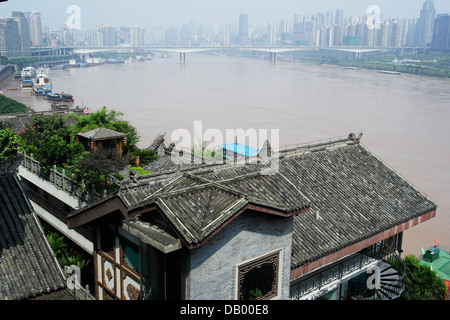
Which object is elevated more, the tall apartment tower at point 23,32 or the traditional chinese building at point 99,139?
the tall apartment tower at point 23,32

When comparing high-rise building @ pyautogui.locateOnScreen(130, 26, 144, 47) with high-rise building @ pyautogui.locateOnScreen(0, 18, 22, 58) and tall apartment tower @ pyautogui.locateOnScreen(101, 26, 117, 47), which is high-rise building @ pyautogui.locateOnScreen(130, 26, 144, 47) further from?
high-rise building @ pyautogui.locateOnScreen(0, 18, 22, 58)

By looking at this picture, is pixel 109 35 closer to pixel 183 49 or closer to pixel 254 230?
pixel 183 49

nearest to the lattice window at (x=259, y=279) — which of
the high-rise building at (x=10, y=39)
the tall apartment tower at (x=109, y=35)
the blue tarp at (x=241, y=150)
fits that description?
the blue tarp at (x=241, y=150)

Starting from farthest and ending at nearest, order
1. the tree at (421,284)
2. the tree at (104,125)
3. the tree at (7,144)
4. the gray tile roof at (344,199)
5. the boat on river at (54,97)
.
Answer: the boat on river at (54,97), the tree at (104,125), the tree at (421,284), the tree at (7,144), the gray tile roof at (344,199)

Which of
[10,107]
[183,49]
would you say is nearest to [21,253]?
[10,107]

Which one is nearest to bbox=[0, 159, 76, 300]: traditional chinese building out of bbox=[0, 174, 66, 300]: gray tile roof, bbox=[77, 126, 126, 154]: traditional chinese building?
bbox=[0, 174, 66, 300]: gray tile roof

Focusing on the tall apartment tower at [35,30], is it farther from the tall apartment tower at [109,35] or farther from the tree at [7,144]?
the tree at [7,144]
